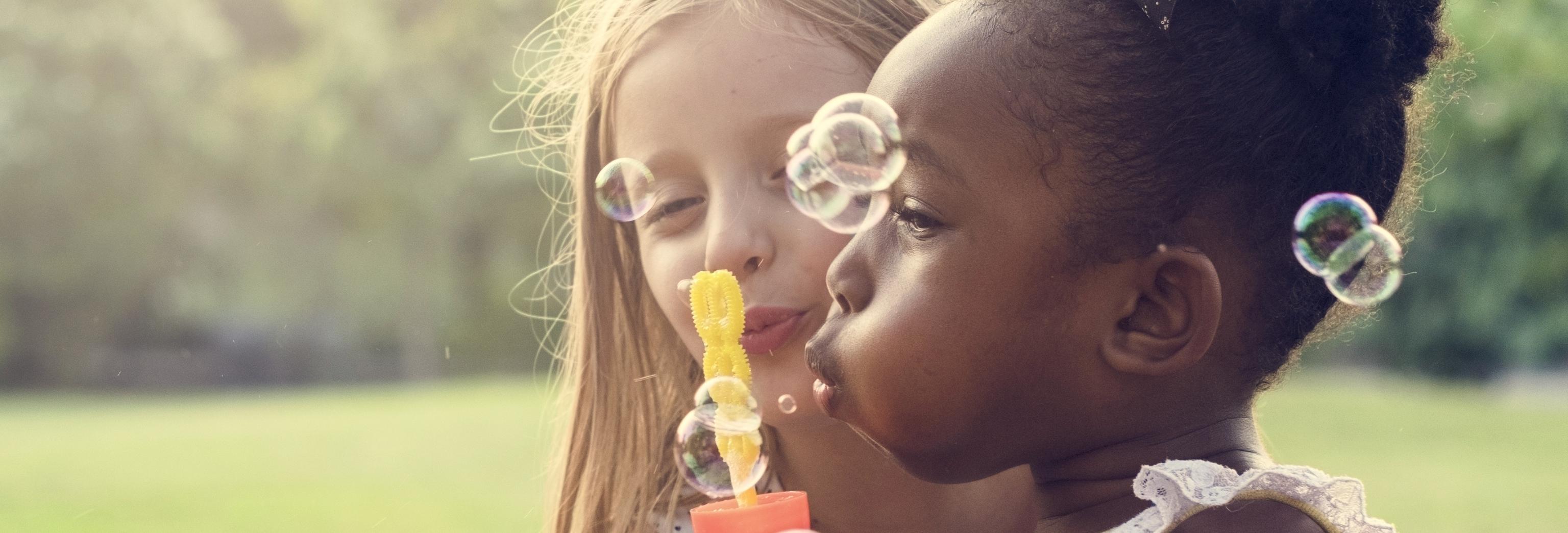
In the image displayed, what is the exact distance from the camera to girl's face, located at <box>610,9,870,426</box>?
5.37ft

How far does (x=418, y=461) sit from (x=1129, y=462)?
9293 millimetres

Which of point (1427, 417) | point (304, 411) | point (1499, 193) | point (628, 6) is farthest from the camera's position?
point (304, 411)

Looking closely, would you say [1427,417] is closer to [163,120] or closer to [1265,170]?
[1265,170]

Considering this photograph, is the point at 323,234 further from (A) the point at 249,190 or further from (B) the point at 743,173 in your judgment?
(B) the point at 743,173

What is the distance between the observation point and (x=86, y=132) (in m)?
19.4

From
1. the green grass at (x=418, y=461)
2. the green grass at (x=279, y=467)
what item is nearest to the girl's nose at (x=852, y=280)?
the green grass at (x=418, y=461)

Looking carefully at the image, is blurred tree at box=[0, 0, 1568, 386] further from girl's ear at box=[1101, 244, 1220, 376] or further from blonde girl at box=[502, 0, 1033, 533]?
girl's ear at box=[1101, 244, 1220, 376]

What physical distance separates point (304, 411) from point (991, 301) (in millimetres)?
14404

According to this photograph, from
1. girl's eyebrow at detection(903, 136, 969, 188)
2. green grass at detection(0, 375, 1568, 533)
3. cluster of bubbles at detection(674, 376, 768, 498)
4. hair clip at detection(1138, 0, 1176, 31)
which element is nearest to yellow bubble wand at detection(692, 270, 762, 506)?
cluster of bubbles at detection(674, 376, 768, 498)

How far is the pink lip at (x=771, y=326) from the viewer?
64.4 inches

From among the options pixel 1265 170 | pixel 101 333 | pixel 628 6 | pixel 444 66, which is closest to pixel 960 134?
pixel 1265 170

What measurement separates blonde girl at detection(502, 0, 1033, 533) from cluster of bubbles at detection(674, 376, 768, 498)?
15 centimetres

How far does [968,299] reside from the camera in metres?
1.26

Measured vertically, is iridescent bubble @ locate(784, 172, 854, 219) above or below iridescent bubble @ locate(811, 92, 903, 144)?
below
